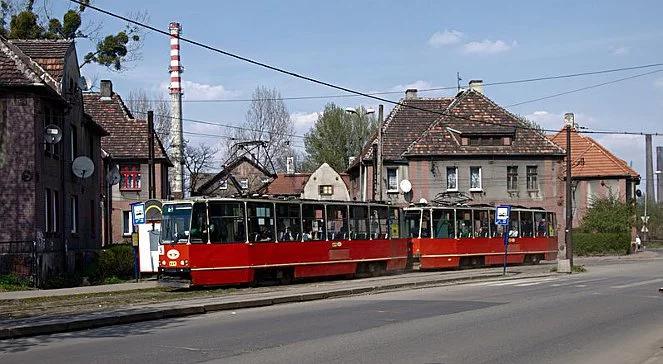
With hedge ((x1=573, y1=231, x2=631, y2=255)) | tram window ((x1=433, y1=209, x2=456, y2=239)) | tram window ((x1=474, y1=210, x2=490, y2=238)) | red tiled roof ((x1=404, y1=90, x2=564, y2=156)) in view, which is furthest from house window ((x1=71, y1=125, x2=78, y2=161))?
hedge ((x1=573, y1=231, x2=631, y2=255))

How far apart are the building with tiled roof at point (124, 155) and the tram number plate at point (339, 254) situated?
3016 centimetres

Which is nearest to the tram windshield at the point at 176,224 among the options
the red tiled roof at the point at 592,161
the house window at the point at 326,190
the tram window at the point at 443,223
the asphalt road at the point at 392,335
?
the asphalt road at the point at 392,335

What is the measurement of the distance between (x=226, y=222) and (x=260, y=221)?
1457mm

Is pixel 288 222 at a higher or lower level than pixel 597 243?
higher

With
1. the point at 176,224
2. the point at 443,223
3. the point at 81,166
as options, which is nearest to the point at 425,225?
the point at 443,223

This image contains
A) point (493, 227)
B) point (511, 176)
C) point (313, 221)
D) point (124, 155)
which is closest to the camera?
point (313, 221)

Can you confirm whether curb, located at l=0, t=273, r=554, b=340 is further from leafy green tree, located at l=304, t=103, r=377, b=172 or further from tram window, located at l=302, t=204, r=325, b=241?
leafy green tree, located at l=304, t=103, r=377, b=172

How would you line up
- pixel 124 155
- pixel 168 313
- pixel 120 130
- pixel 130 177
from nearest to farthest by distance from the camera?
pixel 168 313
pixel 124 155
pixel 120 130
pixel 130 177

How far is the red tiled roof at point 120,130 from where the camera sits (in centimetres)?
5928

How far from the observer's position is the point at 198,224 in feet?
84.8

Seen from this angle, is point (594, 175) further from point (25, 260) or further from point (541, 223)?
point (25, 260)

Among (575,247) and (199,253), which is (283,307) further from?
(575,247)

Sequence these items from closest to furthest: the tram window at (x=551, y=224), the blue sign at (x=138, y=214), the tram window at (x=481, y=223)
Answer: the blue sign at (x=138, y=214)
the tram window at (x=481, y=223)
the tram window at (x=551, y=224)

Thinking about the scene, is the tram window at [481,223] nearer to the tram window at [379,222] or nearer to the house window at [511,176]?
the tram window at [379,222]
